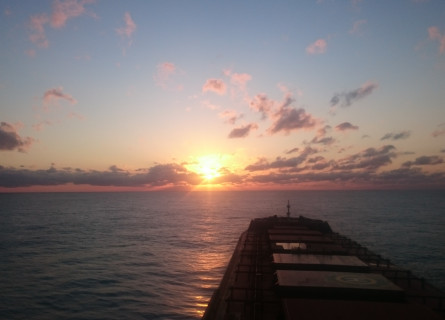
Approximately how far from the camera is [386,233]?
10338 cm

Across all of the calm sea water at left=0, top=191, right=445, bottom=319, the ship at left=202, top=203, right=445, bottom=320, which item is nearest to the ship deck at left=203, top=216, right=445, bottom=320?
the ship at left=202, top=203, right=445, bottom=320

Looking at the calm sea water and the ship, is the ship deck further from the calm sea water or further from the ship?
the calm sea water

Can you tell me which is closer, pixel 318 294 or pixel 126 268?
pixel 318 294

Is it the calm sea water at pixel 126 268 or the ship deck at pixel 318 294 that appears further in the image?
the calm sea water at pixel 126 268

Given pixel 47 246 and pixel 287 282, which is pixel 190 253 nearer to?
pixel 47 246

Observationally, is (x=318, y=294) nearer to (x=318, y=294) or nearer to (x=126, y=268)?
(x=318, y=294)

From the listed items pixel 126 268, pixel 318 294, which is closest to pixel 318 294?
pixel 318 294

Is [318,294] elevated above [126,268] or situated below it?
above

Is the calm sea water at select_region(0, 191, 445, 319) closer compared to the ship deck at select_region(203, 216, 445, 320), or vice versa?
the ship deck at select_region(203, 216, 445, 320)

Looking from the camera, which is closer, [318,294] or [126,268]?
[318,294]

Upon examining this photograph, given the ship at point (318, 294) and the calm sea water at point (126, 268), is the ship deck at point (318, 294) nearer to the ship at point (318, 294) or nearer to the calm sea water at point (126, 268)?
the ship at point (318, 294)

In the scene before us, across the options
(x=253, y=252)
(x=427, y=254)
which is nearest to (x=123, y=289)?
(x=253, y=252)

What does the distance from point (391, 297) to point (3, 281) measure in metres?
51.9

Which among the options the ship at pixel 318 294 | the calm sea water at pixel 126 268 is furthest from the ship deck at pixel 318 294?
the calm sea water at pixel 126 268
